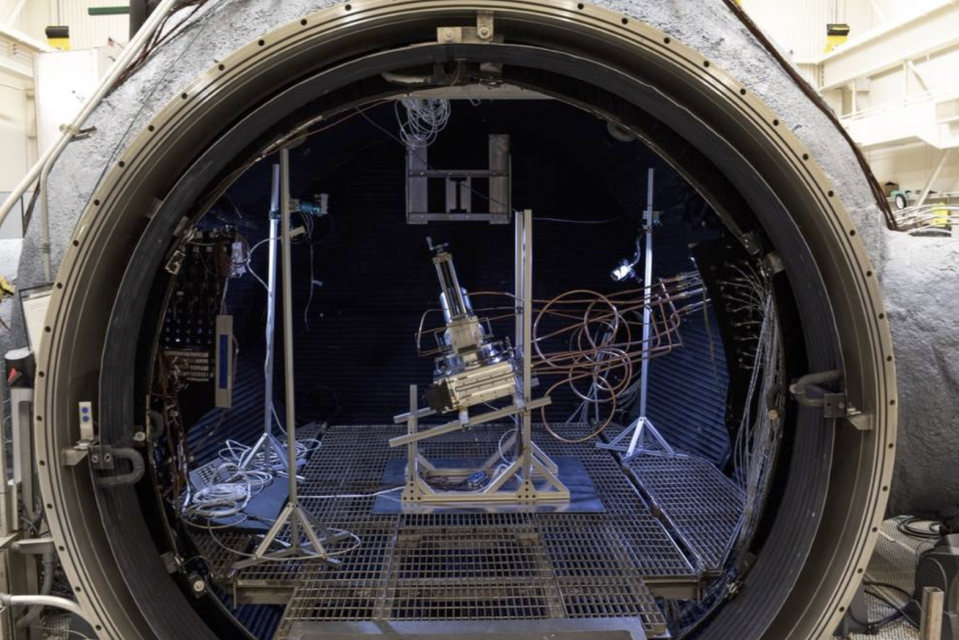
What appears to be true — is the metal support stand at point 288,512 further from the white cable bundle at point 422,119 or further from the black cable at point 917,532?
the black cable at point 917,532

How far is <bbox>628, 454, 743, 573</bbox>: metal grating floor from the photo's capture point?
10.7 feet

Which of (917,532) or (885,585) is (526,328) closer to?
(885,585)

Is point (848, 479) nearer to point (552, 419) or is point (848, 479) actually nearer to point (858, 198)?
point (858, 198)

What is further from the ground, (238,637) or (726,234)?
(726,234)

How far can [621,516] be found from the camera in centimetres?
360

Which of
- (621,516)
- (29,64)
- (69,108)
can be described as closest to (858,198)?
(621,516)

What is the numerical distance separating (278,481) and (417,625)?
2052 mm

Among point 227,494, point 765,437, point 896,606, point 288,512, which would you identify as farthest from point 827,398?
point 227,494

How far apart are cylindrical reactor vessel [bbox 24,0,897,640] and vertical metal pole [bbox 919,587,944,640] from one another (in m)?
0.36

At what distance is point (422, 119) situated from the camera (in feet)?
16.4

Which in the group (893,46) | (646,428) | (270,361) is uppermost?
(893,46)

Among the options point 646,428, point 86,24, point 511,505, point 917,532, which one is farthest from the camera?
point 86,24

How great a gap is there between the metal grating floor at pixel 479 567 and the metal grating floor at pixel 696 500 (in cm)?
3

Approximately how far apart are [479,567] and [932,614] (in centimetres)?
173
